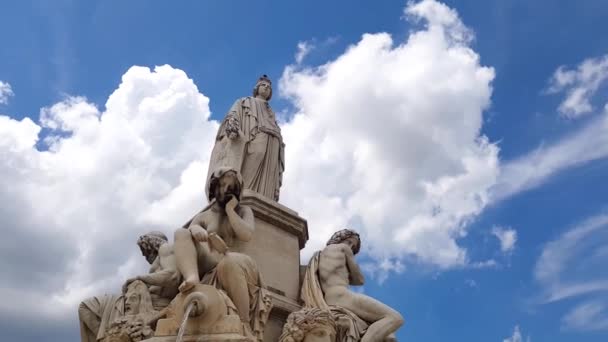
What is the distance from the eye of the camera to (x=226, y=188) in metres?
8.52

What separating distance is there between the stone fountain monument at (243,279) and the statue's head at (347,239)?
15mm

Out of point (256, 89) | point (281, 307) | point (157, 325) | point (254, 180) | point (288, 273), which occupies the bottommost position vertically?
point (157, 325)

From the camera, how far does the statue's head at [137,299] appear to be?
7.50m

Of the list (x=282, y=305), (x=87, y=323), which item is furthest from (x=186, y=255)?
(x=282, y=305)

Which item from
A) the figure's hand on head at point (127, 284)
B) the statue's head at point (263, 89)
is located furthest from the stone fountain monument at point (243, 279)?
the statue's head at point (263, 89)

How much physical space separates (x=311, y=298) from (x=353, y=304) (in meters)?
0.61

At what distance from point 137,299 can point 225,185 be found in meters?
1.90

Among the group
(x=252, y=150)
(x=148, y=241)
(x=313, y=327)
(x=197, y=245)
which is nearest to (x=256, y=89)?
(x=252, y=150)

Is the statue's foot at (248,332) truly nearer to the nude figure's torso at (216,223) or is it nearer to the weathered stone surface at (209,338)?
the weathered stone surface at (209,338)

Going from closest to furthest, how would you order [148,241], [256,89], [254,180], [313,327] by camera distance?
1. [313,327]
2. [148,241]
3. [254,180]
4. [256,89]

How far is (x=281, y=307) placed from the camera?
28.0 feet

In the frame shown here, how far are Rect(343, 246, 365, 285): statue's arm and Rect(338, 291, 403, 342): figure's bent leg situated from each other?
24.5 inches

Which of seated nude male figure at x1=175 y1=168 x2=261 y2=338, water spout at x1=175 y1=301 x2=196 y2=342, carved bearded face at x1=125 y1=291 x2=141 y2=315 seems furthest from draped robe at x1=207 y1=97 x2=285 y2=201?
water spout at x1=175 y1=301 x2=196 y2=342

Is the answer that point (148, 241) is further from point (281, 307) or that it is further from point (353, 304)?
point (353, 304)
